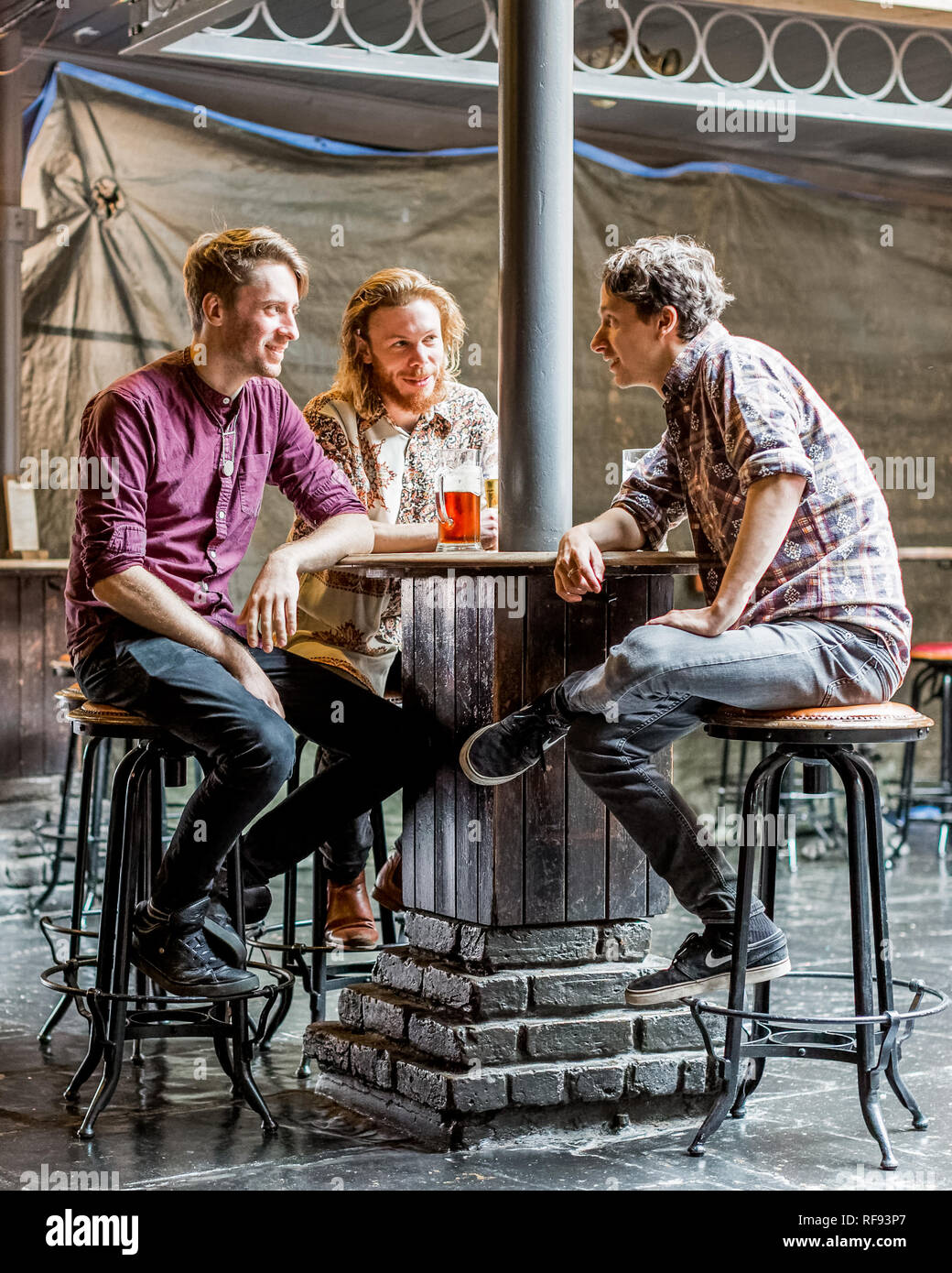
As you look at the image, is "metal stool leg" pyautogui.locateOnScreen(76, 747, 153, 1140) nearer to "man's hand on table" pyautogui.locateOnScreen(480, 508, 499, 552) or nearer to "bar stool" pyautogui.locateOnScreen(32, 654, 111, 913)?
"man's hand on table" pyautogui.locateOnScreen(480, 508, 499, 552)

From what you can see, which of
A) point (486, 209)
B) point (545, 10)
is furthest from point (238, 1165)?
point (486, 209)

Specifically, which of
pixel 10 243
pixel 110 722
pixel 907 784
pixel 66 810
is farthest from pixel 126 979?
pixel 907 784

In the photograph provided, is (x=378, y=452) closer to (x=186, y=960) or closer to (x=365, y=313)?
(x=365, y=313)

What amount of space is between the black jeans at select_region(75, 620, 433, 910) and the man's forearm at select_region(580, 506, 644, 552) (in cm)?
57

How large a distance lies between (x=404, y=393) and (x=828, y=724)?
4.91ft

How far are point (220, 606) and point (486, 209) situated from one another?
4043 millimetres

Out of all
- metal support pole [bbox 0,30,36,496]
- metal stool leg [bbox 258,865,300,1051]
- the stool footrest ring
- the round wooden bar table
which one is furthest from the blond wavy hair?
metal support pole [bbox 0,30,36,496]

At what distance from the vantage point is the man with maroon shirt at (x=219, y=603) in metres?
3.13

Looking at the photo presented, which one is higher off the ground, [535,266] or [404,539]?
[535,266]

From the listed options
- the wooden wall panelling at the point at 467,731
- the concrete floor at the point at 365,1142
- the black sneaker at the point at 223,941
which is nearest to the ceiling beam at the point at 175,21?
the wooden wall panelling at the point at 467,731

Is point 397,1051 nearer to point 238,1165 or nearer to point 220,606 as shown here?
point 238,1165

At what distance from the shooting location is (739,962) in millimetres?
2961

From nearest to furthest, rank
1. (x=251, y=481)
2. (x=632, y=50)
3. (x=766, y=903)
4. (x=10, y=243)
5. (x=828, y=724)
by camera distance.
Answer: (x=828, y=724), (x=766, y=903), (x=251, y=481), (x=632, y=50), (x=10, y=243)

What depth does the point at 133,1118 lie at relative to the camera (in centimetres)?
326
